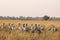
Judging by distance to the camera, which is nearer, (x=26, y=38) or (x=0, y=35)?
(x=26, y=38)

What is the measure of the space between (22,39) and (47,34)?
2.29 metres

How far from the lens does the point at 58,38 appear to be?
47.5 feet

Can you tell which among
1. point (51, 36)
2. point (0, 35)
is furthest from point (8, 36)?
point (51, 36)

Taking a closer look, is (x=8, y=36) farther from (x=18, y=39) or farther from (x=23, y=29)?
(x=23, y=29)

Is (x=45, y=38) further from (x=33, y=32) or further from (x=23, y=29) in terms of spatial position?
(x=23, y=29)

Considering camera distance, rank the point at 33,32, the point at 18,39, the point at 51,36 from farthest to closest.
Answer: the point at 33,32, the point at 51,36, the point at 18,39

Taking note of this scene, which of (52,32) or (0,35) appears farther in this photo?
(52,32)

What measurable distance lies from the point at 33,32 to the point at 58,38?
221 cm

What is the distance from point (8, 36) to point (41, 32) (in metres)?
2.73

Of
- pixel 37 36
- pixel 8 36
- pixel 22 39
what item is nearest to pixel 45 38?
pixel 37 36

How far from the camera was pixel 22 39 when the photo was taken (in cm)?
1397

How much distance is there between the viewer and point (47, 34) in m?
15.4

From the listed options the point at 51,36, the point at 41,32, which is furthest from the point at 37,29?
the point at 51,36

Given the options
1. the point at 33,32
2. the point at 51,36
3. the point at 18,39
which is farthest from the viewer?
the point at 33,32
